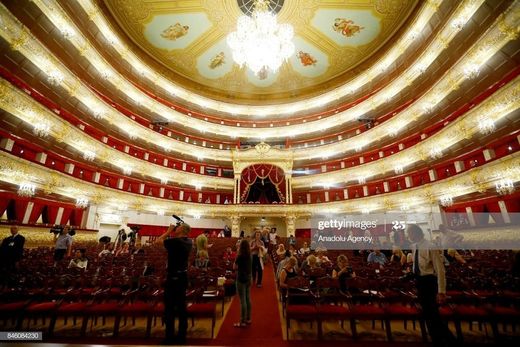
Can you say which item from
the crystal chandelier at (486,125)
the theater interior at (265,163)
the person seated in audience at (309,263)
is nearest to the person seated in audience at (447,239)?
the theater interior at (265,163)

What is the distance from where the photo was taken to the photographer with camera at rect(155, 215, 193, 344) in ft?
10.1

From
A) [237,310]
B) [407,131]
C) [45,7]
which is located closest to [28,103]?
[45,7]

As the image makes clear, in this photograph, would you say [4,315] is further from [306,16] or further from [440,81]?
[306,16]

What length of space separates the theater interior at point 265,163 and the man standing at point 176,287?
290mm

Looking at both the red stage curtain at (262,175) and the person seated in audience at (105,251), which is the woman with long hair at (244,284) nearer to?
the person seated in audience at (105,251)

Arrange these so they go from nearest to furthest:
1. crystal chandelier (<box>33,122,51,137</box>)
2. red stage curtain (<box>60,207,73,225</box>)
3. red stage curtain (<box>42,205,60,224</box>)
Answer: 1. crystal chandelier (<box>33,122,51,137</box>)
2. red stage curtain (<box>42,205,60,224</box>)
3. red stage curtain (<box>60,207,73,225</box>)

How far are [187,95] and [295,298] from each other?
24.7 metres

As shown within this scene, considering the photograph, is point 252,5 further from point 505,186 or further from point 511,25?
point 505,186

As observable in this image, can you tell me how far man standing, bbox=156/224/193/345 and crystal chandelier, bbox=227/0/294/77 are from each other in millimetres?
12265

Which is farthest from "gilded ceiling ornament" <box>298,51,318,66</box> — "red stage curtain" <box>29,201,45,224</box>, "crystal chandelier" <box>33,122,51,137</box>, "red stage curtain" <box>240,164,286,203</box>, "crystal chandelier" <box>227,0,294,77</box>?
"red stage curtain" <box>29,201,45,224</box>

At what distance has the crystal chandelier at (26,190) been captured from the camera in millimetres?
9664

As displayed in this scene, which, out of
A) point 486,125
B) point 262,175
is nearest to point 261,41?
point 486,125

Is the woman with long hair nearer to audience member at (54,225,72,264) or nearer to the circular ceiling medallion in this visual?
audience member at (54,225,72,264)

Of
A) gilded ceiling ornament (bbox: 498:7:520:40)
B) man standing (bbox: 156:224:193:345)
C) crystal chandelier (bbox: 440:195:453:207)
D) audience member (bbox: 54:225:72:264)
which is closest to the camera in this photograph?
man standing (bbox: 156:224:193:345)
